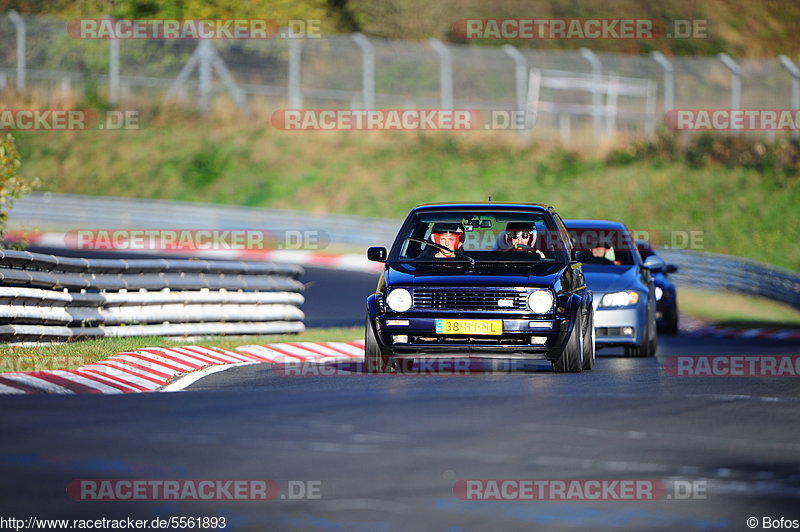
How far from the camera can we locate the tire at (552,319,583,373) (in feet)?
45.2

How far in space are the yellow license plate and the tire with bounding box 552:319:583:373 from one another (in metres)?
0.70

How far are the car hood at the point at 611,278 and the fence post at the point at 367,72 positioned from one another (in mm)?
26239

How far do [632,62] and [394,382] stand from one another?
32.2m

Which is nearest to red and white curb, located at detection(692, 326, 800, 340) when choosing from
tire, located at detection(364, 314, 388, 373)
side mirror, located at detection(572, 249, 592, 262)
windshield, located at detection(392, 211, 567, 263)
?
side mirror, located at detection(572, 249, 592, 262)

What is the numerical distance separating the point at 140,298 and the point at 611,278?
5.43 meters

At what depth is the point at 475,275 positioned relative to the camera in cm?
1379

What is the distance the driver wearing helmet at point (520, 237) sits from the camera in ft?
47.7

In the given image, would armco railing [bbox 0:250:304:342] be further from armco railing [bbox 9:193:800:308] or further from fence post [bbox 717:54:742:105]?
fence post [bbox 717:54:742:105]

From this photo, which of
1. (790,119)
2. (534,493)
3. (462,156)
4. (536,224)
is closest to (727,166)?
(790,119)

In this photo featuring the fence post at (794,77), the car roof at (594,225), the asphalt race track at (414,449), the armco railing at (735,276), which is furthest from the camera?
the fence post at (794,77)

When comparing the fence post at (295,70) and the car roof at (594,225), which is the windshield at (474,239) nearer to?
the car roof at (594,225)

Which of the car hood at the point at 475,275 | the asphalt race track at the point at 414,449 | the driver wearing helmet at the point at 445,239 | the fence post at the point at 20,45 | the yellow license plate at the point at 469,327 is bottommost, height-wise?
the asphalt race track at the point at 414,449

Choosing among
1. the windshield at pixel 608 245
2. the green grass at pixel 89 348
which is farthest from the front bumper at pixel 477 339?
the windshield at pixel 608 245

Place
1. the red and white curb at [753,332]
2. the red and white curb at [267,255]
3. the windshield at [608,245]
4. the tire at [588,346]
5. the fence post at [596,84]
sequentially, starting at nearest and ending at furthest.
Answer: the tire at [588,346] < the windshield at [608,245] < the red and white curb at [753,332] < the red and white curb at [267,255] < the fence post at [596,84]
